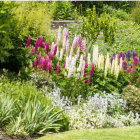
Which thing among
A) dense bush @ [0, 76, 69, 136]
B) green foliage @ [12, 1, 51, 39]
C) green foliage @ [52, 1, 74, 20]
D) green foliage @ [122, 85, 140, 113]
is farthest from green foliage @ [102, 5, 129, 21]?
dense bush @ [0, 76, 69, 136]

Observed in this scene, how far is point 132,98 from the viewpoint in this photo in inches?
311

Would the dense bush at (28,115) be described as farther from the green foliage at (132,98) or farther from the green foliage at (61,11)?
the green foliage at (61,11)

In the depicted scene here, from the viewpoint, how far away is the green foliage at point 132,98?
7.88 meters

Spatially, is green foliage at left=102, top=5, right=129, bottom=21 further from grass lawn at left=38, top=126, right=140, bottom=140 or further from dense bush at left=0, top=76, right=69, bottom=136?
grass lawn at left=38, top=126, right=140, bottom=140

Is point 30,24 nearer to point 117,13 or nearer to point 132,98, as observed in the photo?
point 132,98

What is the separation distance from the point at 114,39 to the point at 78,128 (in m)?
7.22

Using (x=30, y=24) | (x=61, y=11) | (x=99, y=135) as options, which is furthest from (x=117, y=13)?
(x=99, y=135)

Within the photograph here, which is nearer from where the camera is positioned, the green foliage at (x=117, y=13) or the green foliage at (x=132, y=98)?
the green foliage at (x=132, y=98)

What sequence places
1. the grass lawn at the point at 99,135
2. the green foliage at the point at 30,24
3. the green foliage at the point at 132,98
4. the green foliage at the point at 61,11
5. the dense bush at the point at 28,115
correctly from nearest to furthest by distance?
the grass lawn at the point at 99,135 < the dense bush at the point at 28,115 < the green foliage at the point at 132,98 < the green foliage at the point at 30,24 < the green foliage at the point at 61,11

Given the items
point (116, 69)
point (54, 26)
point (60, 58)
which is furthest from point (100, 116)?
point (54, 26)

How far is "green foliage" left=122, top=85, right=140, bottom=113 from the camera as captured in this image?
788 centimetres

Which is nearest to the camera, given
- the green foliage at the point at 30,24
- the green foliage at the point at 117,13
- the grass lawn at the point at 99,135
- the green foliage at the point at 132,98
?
the grass lawn at the point at 99,135

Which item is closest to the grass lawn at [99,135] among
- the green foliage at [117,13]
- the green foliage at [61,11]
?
the green foliage at [61,11]

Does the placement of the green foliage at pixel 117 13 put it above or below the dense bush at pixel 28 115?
above
